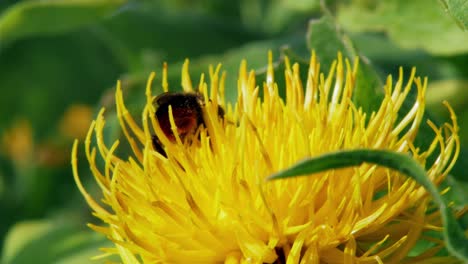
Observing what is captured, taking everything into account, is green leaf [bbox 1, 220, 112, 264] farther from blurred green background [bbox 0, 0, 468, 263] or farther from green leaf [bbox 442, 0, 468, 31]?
green leaf [bbox 442, 0, 468, 31]

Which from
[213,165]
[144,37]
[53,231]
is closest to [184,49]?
[144,37]

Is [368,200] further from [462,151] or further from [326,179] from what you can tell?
[462,151]

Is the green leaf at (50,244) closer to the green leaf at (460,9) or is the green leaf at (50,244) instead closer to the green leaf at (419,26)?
the green leaf at (419,26)

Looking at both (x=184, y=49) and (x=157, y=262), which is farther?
(x=184, y=49)

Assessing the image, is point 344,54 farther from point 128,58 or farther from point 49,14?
point 128,58

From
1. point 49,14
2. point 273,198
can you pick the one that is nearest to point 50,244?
point 49,14

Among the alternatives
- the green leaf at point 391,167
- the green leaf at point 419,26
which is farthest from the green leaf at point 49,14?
the green leaf at point 391,167
